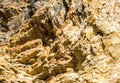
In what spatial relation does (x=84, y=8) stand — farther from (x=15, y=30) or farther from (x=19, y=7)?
(x=19, y=7)

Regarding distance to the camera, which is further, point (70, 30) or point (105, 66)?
point (70, 30)

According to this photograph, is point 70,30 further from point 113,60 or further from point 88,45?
point 113,60

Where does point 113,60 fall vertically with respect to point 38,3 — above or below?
below

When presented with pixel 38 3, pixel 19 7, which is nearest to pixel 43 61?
pixel 38 3

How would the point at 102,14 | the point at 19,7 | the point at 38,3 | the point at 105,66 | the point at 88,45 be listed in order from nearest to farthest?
the point at 105,66
the point at 88,45
the point at 102,14
the point at 38,3
the point at 19,7

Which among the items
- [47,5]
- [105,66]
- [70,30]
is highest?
[47,5]

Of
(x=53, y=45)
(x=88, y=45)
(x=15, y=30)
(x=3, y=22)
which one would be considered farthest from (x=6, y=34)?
(x=88, y=45)

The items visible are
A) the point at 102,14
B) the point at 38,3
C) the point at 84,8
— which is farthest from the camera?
the point at 38,3
